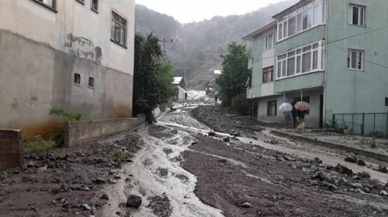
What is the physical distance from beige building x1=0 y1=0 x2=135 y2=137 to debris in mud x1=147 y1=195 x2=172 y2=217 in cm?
641

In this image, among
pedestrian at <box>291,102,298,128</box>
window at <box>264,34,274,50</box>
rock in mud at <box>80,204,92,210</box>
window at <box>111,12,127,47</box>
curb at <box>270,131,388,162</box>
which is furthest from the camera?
window at <box>264,34,274,50</box>

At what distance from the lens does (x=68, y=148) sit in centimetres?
1191

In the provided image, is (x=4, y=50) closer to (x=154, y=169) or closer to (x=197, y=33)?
(x=154, y=169)

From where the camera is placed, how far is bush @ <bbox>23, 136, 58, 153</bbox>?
10.9 meters

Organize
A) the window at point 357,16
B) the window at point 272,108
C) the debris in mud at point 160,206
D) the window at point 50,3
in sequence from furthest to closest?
the window at point 272,108 < the window at point 357,16 < the window at point 50,3 < the debris in mud at point 160,206

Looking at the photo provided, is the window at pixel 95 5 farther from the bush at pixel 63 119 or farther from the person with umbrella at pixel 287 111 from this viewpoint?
the person with umbrella at pixel 287 111

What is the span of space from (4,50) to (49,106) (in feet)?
10.0

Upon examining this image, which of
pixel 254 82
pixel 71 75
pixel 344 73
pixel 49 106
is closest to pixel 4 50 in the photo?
pixel 49 106

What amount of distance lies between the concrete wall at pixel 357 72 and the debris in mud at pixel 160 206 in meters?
19.7

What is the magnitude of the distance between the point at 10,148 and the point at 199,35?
451ft

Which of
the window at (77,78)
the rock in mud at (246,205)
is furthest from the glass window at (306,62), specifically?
the rock in mud at (246,205)

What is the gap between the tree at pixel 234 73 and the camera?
44094mm

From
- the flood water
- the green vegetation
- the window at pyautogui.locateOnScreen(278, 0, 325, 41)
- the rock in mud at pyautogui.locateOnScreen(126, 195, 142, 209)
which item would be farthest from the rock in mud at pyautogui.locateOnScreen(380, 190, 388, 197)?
the green vegetation

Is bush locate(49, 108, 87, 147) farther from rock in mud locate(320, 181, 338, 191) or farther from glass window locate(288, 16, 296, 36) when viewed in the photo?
glass window locate(288, 16, 296, 36)
